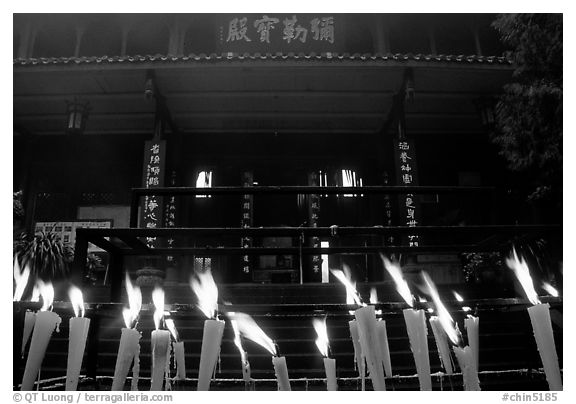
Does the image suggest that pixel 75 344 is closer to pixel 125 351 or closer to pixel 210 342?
pixel 125 351

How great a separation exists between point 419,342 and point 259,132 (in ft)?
27.8

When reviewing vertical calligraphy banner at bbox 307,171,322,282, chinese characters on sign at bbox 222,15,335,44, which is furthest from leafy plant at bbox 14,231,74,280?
chinese characters on sign at bbox 222,15,335,44

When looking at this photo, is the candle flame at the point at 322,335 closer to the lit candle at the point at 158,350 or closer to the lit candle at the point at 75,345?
the lit candle at the point at 158,350

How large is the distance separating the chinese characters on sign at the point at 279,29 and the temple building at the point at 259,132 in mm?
27

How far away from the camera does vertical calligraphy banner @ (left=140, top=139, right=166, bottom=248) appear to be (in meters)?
7.51

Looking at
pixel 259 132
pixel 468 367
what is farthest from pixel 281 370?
pixel 259 132

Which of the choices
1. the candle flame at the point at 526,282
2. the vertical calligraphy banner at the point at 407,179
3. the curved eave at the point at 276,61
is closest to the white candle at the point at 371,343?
the candle flame at the point at 526,282

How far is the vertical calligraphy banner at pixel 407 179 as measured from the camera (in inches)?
296

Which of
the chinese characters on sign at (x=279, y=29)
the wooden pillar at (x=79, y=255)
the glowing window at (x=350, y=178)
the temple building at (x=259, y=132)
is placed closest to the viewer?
the wooden pillar at (x=79, y=255)

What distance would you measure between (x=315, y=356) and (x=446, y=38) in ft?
27.5

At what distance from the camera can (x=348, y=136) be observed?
9750 millimetres
